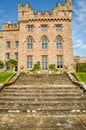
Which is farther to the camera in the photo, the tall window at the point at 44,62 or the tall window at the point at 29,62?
the tall window at the point at 29,62

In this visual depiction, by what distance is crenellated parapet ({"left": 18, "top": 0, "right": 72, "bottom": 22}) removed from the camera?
38.4m

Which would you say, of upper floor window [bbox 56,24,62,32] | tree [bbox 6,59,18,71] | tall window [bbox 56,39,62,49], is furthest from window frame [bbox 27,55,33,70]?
upper floor window [bbox 56,24,62,32]

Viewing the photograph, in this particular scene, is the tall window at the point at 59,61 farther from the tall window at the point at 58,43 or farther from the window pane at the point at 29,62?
the window pane at the point at 29,62

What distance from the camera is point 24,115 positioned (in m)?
9.77

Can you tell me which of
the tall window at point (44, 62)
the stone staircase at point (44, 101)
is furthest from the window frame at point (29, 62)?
the stone staircase at point (44, 101)

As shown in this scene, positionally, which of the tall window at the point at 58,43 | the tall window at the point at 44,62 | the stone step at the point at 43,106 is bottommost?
the stone step at the point at 43,106

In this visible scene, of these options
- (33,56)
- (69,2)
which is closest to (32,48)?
(33,56)

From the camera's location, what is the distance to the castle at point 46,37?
124 ft

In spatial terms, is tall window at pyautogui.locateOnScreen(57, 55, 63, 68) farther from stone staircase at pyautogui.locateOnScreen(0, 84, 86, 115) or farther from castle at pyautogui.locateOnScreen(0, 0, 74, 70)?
stone staircase at pyautogui.locateOnScreen(0, 84, 86, 115)

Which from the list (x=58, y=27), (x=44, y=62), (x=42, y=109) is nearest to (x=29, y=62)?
(x=44, y=62)

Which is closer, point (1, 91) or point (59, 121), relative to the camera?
point (59, 121)

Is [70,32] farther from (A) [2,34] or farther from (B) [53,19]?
(A) [2,34]

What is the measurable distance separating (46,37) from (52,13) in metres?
5.21

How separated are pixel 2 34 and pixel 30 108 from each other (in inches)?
1385
